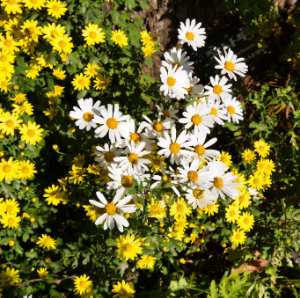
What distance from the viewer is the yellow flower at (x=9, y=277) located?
229cm

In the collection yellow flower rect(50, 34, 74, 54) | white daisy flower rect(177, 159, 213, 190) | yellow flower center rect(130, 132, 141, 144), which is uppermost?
yellow flower rect(50, 34, 74, 54)

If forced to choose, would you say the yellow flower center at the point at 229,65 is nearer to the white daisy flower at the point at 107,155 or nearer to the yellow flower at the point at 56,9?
the white daisy flower at the point at 107,155

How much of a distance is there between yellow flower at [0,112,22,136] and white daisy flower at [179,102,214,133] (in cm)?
149

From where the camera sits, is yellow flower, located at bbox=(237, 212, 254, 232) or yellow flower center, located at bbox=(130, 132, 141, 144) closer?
yellow flower center, located at bbox=(130, 132, 141, 144)

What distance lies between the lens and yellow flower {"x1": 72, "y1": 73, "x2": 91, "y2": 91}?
2.45 meters

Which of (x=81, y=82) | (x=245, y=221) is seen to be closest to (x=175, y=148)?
(x=81, y=82)

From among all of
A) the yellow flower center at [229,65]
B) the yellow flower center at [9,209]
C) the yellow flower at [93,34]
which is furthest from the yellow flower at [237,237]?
the yellow flower at [93,34]

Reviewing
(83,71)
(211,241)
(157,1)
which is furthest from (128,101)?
(211,241)

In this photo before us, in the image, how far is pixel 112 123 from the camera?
1.90 m

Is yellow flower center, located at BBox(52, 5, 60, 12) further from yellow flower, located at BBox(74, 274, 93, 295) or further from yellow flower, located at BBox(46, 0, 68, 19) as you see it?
yellow flower, located at BBox(74, 274, 93, 295)

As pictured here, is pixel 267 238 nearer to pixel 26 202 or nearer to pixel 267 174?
pixel 267 174

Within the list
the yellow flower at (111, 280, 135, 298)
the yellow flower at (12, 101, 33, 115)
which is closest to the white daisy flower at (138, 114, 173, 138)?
the yellow flower at (12, 101, 33, 115)

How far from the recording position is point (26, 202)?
8.56 feet

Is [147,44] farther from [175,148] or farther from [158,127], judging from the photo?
[175,148]
